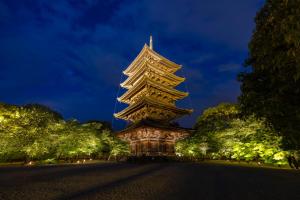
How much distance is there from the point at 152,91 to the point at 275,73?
26.8m

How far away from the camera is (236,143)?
24.6 meters

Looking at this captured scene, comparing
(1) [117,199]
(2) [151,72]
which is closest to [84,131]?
(2) [151,72]

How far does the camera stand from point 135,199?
277 inches

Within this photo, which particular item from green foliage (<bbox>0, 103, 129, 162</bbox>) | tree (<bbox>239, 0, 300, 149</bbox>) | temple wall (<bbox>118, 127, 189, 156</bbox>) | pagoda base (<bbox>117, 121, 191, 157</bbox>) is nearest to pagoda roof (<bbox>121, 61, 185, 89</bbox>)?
pagoda base (<bbox>117, 121, 191, 157</bbox>)

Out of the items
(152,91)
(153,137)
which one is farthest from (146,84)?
(153,137)

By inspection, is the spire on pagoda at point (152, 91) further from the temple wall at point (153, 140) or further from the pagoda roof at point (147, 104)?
the temple wall at point (153, 140)

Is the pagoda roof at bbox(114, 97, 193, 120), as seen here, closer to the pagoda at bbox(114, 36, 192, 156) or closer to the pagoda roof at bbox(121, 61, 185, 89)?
the pagoda at bbox(114, 36, 192, 156)

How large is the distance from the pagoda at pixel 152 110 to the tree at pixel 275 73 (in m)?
21.9

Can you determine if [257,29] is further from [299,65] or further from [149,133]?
[149,133]

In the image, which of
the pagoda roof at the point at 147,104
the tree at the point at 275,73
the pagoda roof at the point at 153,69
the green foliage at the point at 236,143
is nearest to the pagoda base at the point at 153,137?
the green foliage at the point at 236,143

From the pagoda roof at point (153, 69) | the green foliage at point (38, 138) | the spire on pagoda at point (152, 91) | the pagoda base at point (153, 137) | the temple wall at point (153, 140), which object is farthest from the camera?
the pagoda roof at point (153, 69)

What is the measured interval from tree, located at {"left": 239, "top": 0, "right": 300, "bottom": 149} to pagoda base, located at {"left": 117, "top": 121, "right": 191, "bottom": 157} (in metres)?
21.9

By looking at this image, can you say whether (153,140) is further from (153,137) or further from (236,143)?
(236,143)

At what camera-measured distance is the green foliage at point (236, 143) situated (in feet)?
64.8
